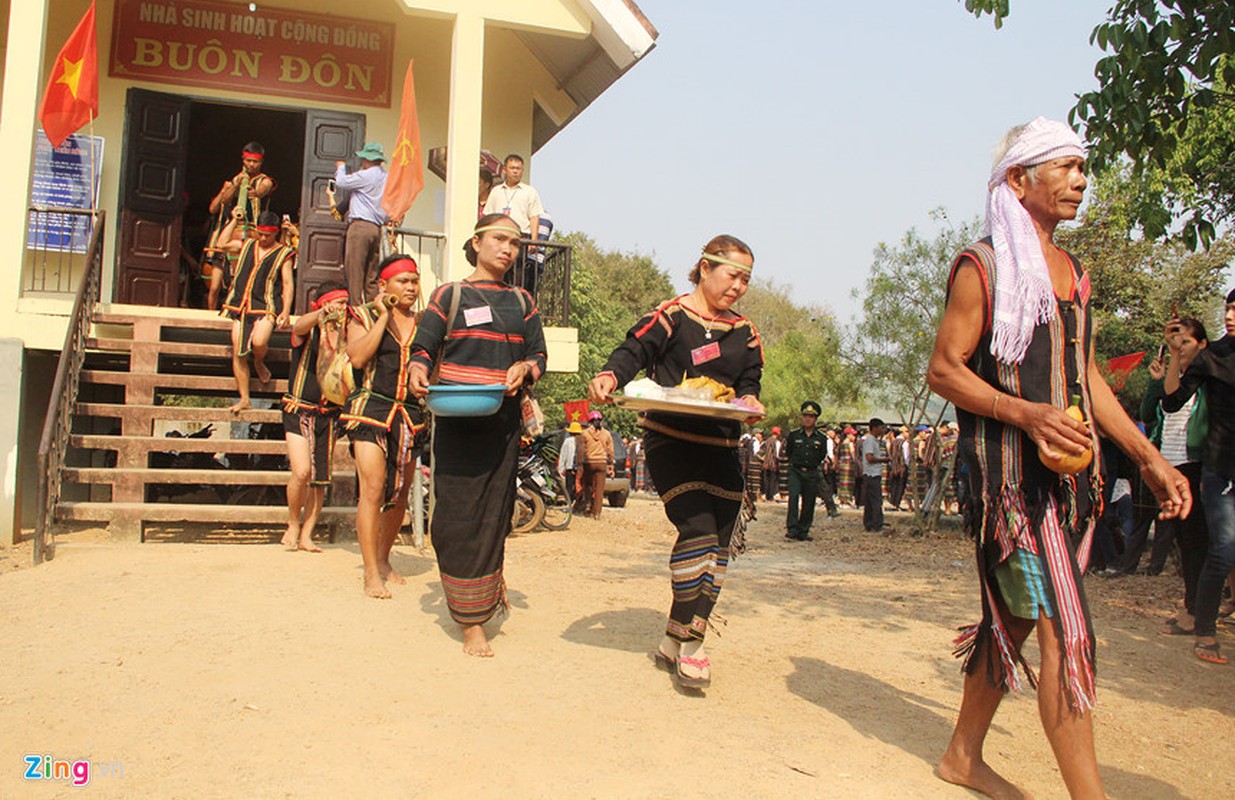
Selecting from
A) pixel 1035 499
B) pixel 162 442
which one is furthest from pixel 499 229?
pixel 162 442

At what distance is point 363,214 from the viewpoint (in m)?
10.4

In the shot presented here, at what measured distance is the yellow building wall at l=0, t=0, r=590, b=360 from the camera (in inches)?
417

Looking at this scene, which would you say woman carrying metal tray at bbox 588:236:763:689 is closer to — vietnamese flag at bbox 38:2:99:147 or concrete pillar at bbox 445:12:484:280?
concrete pillar at bbox 445:12:484:280

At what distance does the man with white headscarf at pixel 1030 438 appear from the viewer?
3.14 m

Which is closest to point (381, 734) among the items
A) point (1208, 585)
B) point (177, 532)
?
point (1208, 585)

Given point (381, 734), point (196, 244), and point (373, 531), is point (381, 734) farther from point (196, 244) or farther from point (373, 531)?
point (196, 244)

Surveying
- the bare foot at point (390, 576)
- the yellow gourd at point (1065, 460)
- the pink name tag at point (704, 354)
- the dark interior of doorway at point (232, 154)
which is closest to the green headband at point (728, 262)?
the pink name tag at point (704, 354)

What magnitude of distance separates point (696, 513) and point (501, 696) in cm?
115

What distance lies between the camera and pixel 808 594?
26.2 feet

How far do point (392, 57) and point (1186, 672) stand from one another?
10.2 meters

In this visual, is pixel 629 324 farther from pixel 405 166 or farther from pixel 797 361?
pixel 405 166

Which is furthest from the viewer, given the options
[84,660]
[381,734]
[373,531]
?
[373,531]

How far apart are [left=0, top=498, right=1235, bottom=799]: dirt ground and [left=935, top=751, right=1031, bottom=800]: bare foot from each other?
65 millimetres

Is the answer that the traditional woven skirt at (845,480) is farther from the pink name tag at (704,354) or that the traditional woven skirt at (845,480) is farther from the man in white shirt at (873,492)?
the pink name tag at (704,354)
